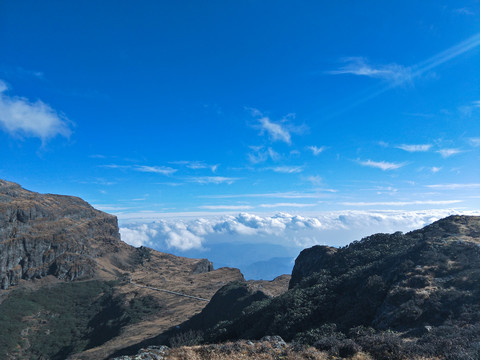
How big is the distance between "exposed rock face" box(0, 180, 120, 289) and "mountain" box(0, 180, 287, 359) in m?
0.33

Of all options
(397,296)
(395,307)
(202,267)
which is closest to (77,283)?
(202,267)

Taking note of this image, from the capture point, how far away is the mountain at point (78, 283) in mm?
63312

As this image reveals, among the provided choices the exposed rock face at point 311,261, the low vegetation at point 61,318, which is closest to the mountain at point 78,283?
the low vegetation at point 61,318

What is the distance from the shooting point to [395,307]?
21.2 meters

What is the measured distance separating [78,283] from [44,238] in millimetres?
24722

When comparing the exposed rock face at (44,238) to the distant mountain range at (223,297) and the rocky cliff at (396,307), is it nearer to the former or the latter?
the distant mountain range at (223,297)

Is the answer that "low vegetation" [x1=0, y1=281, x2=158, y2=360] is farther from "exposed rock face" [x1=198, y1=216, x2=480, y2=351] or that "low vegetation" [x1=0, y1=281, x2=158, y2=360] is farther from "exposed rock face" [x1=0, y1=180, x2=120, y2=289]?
"exposed rock face" [x1=198, y1=216, x2=480, y2=351]

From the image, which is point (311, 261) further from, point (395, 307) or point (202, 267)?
point (202, 267)

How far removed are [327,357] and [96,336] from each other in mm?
72005

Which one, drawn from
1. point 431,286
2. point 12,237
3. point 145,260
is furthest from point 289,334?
point 145,260

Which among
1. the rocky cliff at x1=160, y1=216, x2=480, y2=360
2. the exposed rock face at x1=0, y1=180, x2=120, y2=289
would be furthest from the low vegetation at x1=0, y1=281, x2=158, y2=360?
the rocky cliff at x1=160, y1=216, x2=480, y2=360

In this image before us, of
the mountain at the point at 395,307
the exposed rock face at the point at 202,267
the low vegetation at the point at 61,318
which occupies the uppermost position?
the mountain at the point at 395,307

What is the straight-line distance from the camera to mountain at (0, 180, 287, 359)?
6331cm

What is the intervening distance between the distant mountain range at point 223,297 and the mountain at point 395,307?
10cm
